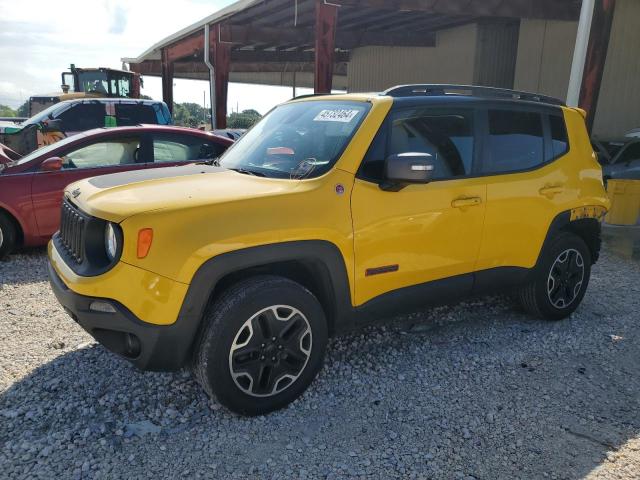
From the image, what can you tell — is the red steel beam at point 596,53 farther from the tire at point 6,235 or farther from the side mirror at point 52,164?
the tire at point 6,235

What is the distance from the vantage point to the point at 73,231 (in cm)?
303

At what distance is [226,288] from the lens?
2.84 metres

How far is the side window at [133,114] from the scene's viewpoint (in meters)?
10.8

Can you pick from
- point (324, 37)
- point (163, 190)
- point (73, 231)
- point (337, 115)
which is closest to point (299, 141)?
point (337, 115)

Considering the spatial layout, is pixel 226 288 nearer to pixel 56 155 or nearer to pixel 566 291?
pixel 566 291

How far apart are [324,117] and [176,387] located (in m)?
2.02

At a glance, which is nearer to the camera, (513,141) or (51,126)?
(513,141)

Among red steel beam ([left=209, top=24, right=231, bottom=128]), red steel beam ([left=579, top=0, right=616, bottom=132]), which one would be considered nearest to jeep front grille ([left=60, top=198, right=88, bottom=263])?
red steel beam ([left=579, top=0, right=616, bottom=132])

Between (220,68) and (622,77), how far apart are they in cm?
1152

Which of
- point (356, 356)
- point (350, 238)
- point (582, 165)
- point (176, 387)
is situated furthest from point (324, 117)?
point (582, 165)

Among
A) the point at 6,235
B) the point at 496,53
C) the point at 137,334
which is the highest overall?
the point at 496,53

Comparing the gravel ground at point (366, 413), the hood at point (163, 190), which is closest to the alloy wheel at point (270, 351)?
the gravel ground at point (366, 413)

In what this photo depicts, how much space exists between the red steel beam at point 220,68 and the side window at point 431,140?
13419 millimetres

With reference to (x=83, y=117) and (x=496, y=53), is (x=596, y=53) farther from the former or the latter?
(x=83, y=117)
